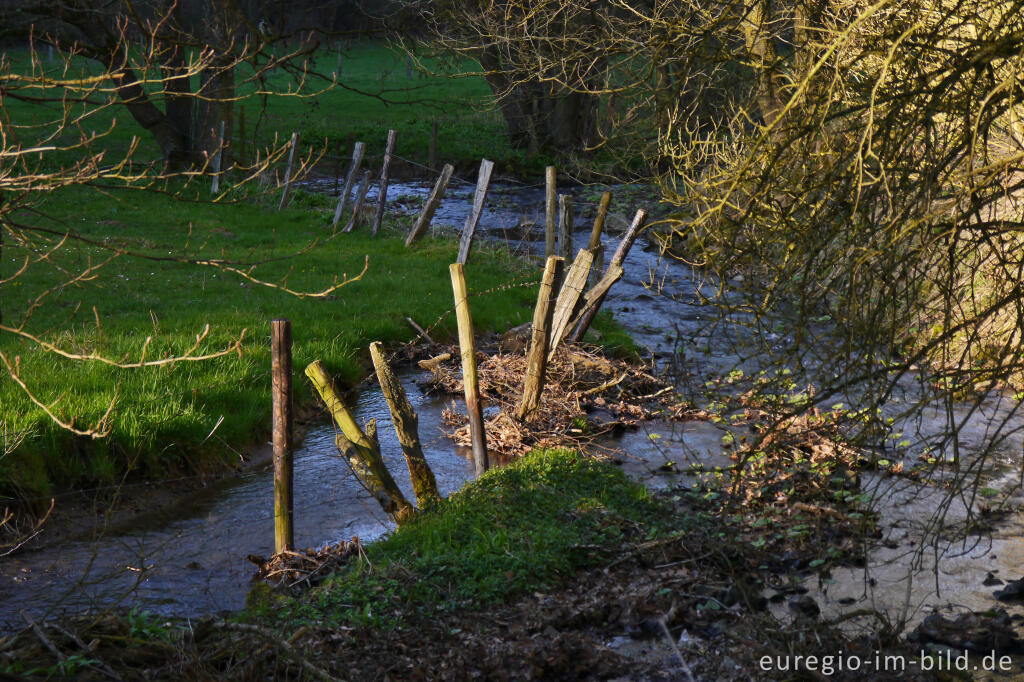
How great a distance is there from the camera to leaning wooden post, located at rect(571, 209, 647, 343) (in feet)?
31.0

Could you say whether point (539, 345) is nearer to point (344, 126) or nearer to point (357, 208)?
point (357, 208)

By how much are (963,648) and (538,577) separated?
2.39 m

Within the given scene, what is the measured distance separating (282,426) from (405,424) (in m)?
1.00

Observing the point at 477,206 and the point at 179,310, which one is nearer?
the point at 179,310

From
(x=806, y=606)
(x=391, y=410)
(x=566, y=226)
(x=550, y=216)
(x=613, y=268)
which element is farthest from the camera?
(x=550, y=216)

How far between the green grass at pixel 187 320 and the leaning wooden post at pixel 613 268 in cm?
194

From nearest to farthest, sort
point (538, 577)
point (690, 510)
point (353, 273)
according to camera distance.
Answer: point (538, 577)
point (690, 510)
point (353, 273)

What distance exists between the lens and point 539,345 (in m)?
7.96

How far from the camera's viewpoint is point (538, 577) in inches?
220

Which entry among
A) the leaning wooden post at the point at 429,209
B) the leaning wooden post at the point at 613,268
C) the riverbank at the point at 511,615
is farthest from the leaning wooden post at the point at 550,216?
the riverbank at the point at 511,615

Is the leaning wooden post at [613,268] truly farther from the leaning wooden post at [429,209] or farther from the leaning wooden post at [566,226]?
the leaning wooden post at [429,209]

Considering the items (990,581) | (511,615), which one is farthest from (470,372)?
(990,581)

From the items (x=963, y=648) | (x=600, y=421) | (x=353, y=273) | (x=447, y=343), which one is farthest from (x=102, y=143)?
(x=963, y=648)

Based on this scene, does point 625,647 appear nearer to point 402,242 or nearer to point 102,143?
point 402,242
